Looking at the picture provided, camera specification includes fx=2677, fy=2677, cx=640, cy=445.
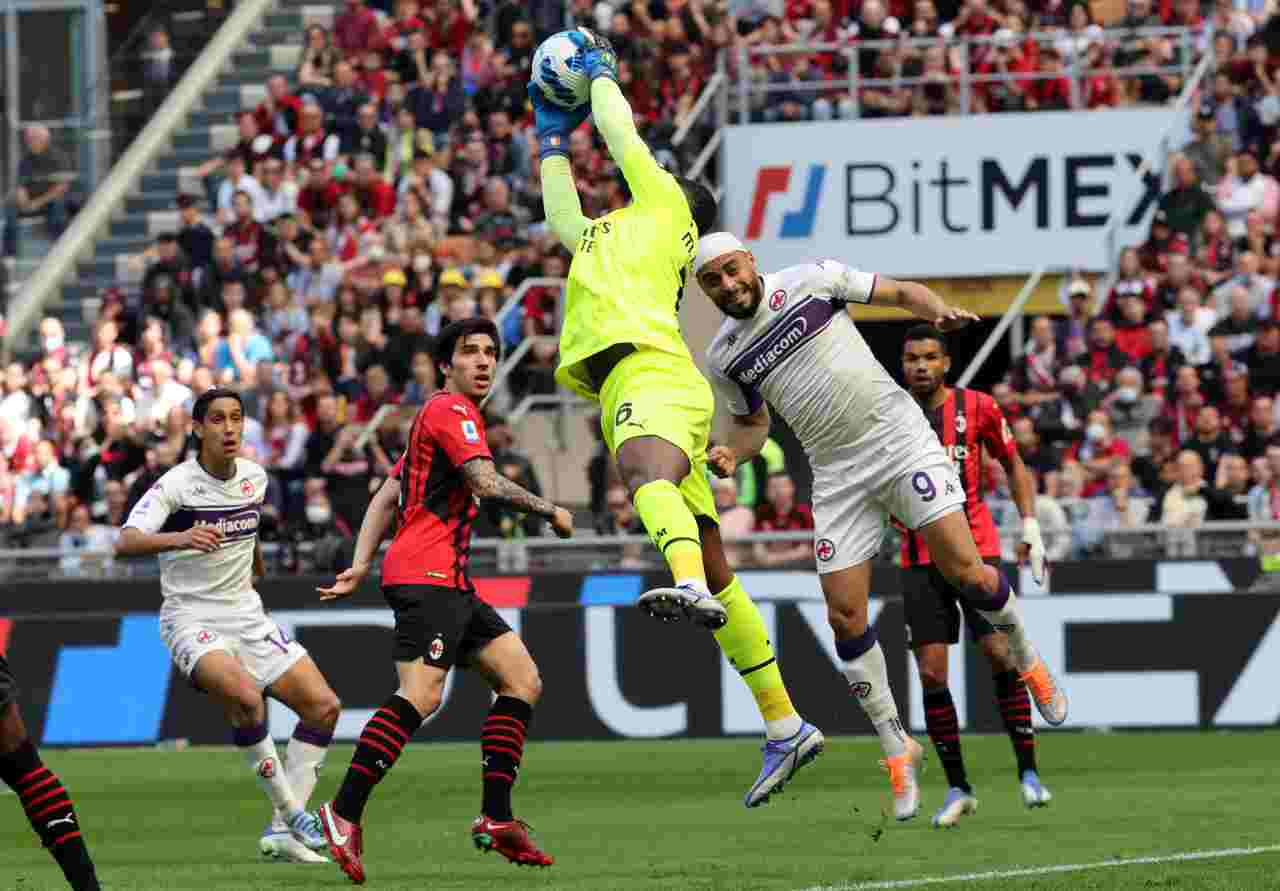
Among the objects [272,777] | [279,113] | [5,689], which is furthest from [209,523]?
[279,113]

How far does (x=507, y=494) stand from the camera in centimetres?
1084

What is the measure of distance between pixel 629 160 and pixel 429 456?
152 cm

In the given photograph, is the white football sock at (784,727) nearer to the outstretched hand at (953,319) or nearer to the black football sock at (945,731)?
the outstretched hand at (953,319)

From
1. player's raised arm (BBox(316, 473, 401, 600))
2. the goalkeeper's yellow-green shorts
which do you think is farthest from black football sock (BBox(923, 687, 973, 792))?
player's raised arm (BBox(316, 473, 401, 600))

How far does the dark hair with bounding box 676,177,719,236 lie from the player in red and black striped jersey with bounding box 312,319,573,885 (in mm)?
1015

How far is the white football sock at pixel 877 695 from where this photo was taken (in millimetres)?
12289

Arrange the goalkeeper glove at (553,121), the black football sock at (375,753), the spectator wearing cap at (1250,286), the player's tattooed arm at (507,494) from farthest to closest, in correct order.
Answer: the spectator wearing cap at (1250,286)
the goalkeeper glove at (553,121)
the black football sock at (375,753)
the player's tattooed arm at (507,494)

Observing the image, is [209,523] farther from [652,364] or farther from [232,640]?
[652,364]

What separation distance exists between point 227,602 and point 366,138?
15.5 m

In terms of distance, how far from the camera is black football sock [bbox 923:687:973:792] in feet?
43.3

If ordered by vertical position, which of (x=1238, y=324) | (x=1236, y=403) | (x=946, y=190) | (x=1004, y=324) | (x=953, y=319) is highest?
(x=953, y=319)

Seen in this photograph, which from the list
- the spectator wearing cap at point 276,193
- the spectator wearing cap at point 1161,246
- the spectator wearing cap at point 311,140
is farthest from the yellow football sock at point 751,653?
A: the spectator wearing cap at point 311,140

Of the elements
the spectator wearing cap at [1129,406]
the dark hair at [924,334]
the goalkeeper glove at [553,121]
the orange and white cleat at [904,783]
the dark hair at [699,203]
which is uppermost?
the goalkeeper glove at [553,121]

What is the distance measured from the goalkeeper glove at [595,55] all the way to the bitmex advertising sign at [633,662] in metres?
8.87
